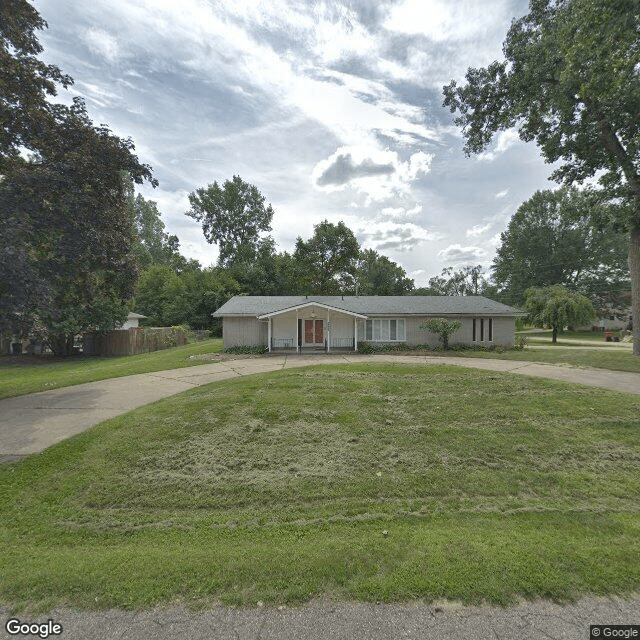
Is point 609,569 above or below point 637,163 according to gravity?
below

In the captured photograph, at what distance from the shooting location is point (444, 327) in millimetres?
16938

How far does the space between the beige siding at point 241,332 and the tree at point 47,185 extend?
8.18 meters

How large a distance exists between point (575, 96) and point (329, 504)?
17.2m

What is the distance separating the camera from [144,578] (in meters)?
2.66

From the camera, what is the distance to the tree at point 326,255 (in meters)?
37.7

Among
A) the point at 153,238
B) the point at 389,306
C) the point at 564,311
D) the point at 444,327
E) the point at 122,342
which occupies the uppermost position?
the point at 153,238

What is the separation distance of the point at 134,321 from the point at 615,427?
31.3m

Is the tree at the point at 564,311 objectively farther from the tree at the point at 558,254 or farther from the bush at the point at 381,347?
the tree at the point at 558,254

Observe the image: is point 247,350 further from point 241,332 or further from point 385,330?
point 385,330

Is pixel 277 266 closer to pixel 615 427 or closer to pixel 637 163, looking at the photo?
pixel 637 163

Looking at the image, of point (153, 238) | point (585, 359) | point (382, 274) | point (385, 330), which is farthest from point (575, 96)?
point (153, 238)

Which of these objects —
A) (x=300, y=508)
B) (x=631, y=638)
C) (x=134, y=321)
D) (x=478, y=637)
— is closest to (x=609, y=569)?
(x=631, y=638)

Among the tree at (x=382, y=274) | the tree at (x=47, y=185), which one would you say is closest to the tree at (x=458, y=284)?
the tree at (x=382, y=274)

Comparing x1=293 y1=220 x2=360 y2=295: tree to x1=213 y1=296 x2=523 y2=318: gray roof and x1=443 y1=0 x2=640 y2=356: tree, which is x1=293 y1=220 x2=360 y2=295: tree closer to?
x1=213 y1=296 x2=523 y2=318: gray roof
